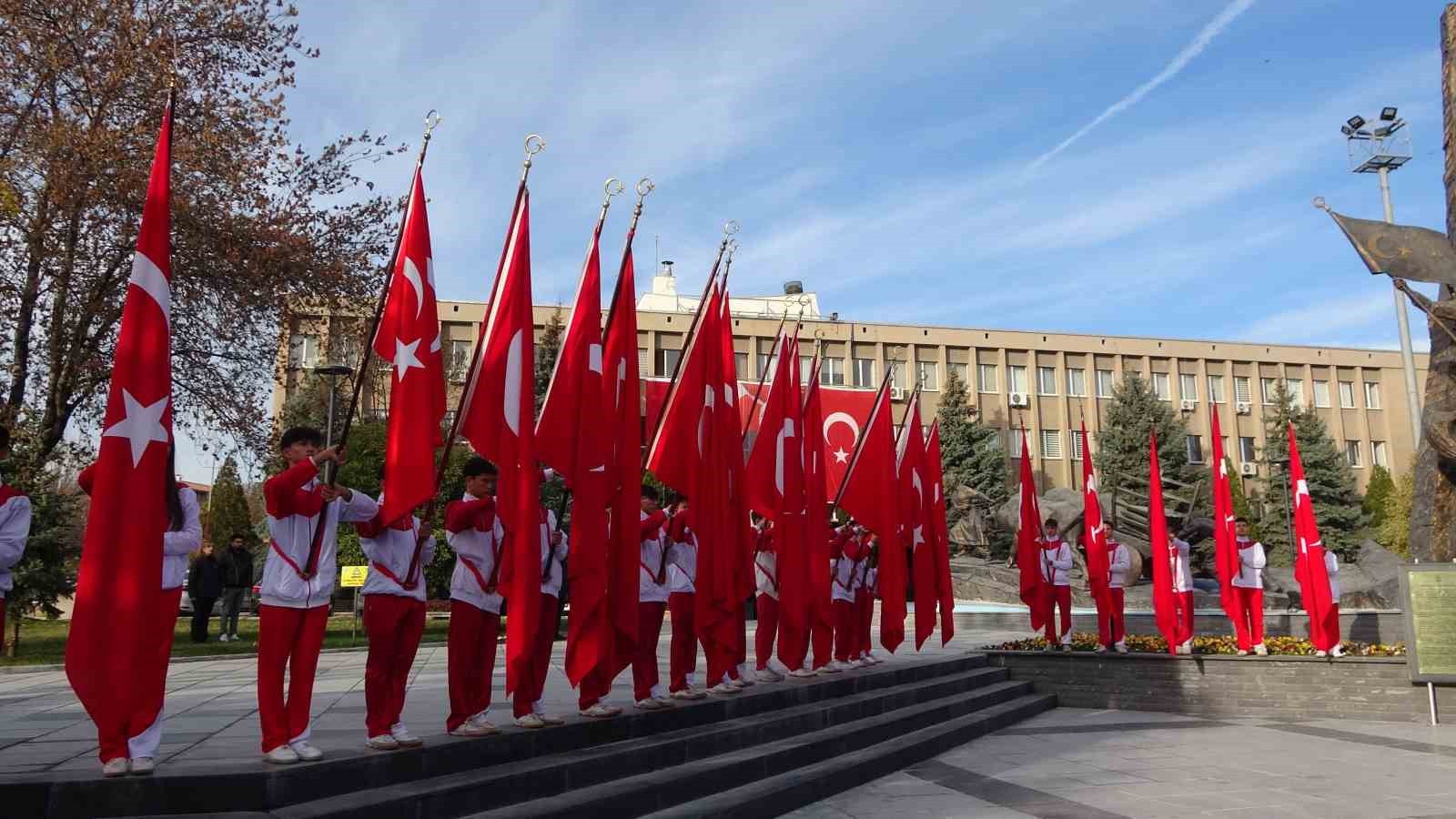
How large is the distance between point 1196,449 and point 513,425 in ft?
175

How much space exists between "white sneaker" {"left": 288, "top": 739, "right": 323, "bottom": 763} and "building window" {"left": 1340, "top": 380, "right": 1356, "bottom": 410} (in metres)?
62.1

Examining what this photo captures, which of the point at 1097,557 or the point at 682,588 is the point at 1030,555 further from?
the point at 682,588

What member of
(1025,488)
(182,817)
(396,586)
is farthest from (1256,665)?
(182,817)

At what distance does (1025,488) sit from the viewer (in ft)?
50.3

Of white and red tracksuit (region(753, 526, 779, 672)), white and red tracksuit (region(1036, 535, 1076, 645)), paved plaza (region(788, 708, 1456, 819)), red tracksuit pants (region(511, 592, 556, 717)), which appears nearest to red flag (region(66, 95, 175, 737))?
red tracksuit pants (region(511, 592, 556, 717))

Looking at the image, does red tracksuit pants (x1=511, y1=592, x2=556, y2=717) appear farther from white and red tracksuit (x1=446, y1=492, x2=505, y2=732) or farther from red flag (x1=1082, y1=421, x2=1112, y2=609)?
red flag (x1=1082, y1=421, x2=1112, y2=609)

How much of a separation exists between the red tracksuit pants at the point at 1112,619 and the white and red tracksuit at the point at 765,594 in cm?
562

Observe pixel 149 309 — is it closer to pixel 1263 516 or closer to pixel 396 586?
pixel 396 586

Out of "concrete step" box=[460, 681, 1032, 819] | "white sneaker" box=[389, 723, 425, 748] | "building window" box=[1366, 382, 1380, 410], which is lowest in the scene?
"concrete step" box=[460, 681, 1032, 819]

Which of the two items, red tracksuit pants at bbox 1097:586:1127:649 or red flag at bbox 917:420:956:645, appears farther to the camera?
red tracksuit pants at bbox 1097:586:1127:649

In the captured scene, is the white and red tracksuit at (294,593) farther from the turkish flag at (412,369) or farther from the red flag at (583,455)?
the red flag at (583,455)

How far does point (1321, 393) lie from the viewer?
5600cm

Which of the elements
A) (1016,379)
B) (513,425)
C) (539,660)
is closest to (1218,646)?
(539,660)

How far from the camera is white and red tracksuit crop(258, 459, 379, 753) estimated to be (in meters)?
5.44
